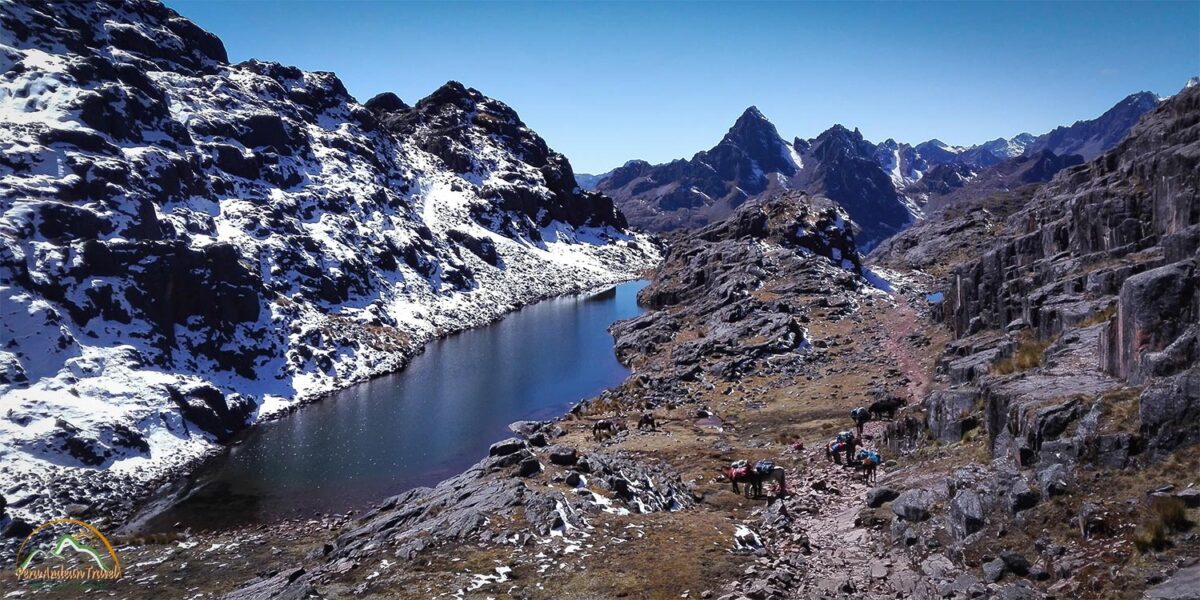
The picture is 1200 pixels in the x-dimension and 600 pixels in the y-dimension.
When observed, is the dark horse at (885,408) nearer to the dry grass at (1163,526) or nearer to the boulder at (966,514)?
the boulder at (966,514)

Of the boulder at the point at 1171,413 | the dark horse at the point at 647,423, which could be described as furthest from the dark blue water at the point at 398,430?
the boulder at the point at 1171,413

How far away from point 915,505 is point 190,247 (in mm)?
81679

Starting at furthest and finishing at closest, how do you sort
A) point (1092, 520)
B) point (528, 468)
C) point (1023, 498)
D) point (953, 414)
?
1. point (528, 468)
2. point (953, 414)
3. point (1023, 498)
4. point (1092, 520)

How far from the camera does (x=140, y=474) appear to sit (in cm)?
5078

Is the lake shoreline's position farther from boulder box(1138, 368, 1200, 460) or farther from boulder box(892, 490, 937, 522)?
boulder box(1138, 368, 1200, 460)

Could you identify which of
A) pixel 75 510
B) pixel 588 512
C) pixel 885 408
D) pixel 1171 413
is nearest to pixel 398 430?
pixel 75 510

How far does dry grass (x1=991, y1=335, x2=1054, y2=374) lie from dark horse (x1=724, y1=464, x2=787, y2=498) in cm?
1053

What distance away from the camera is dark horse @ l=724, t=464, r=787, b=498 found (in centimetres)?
3034

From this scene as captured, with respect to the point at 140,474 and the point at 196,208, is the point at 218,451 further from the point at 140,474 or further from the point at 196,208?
the point at 196,208

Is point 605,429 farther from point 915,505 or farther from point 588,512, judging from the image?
point 915,505

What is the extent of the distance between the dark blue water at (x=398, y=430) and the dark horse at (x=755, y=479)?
2506 cm

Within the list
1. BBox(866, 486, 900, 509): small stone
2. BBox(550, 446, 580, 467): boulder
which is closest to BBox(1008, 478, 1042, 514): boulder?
BBox(866, 486, 900, 509): small stone

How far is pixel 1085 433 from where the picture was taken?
18.2 meters

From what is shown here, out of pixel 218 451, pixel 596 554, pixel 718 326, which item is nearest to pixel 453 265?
pixel 718 326
